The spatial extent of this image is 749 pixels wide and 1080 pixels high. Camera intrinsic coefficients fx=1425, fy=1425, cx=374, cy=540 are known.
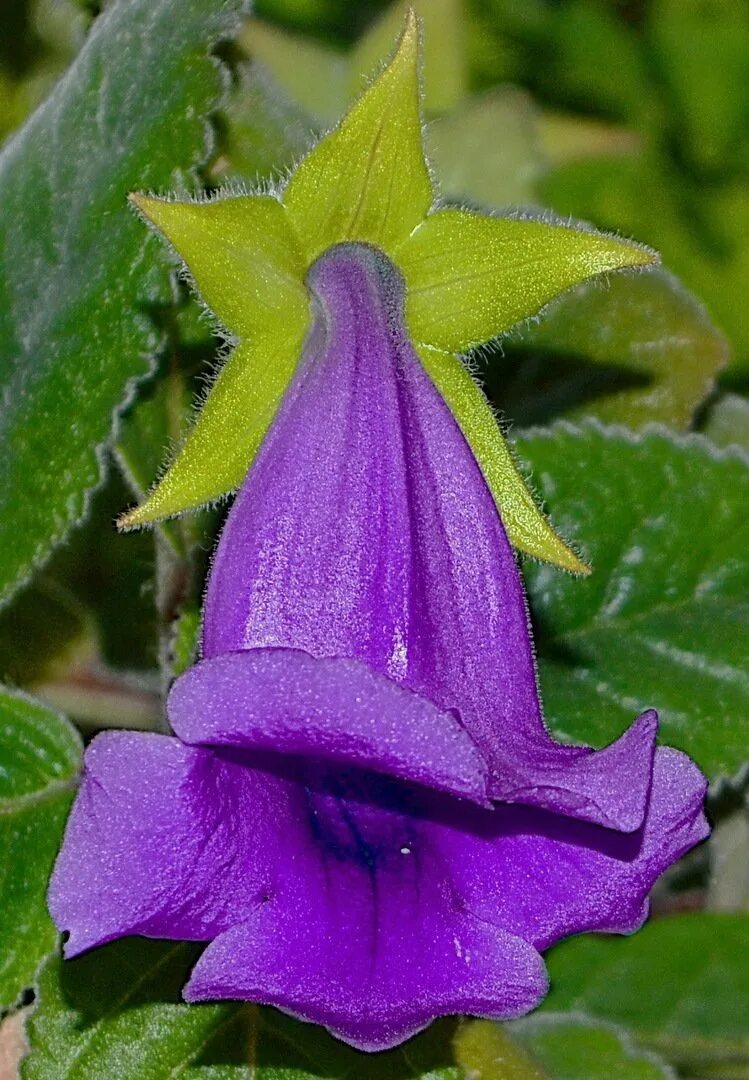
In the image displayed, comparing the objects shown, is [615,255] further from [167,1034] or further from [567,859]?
[167,1034]

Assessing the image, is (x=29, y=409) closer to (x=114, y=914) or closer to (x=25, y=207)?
(x=25, y=207)

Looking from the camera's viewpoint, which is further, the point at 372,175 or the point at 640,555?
the point at 640,555

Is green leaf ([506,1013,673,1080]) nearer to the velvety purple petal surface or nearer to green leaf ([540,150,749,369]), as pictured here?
the velvety purple petal surface

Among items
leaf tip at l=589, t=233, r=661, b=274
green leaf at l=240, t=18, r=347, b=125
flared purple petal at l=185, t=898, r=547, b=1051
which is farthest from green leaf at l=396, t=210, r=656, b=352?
green leaf at l=240, t=18, r=347, b=125

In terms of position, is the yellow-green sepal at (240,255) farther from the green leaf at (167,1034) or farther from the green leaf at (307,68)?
the green leaf at (307,68)

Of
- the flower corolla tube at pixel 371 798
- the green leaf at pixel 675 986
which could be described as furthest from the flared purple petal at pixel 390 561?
the green leaf at pixel 675 986

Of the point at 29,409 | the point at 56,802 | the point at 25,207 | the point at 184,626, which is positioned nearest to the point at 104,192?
the point at 25,207

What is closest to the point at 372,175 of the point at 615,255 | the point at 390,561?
the point at 615,255
